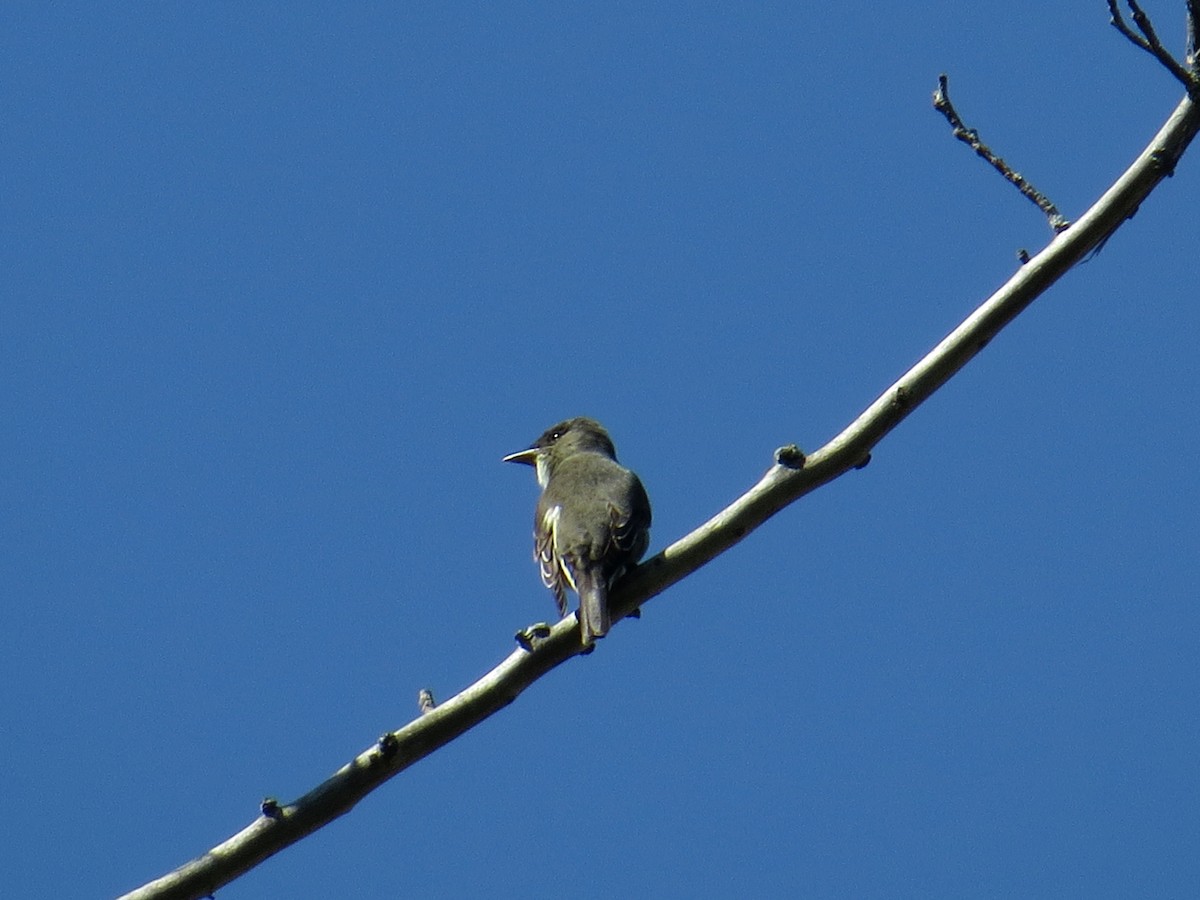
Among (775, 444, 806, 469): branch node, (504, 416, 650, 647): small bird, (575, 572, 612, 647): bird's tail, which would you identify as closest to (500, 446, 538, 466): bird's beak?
(504, 416, 650, 647): small bird

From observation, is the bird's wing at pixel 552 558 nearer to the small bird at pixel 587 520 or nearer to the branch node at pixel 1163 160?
the small bird at pixel 587 520

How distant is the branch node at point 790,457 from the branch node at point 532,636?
882 mm

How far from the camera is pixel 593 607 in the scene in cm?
555

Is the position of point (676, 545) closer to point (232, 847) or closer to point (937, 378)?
point (937, 378)

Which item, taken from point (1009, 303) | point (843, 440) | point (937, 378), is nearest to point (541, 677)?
point (843, 440)

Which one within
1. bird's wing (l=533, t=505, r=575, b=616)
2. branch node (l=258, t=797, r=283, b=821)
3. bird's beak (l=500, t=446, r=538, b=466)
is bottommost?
branch node (l=258, t=797, r=283, b=821)

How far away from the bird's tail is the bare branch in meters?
2.44

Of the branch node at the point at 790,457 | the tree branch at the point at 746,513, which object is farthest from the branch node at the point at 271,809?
the branch node at the point at 790,457

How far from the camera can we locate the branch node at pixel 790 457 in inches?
177

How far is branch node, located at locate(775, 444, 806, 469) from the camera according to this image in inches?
177

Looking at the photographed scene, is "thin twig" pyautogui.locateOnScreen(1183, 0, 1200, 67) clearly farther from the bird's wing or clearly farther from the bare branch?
the bird's wing

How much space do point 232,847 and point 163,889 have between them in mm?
205

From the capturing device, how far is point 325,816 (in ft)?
13.9

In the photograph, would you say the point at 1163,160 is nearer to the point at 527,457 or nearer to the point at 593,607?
the point at 593,607
